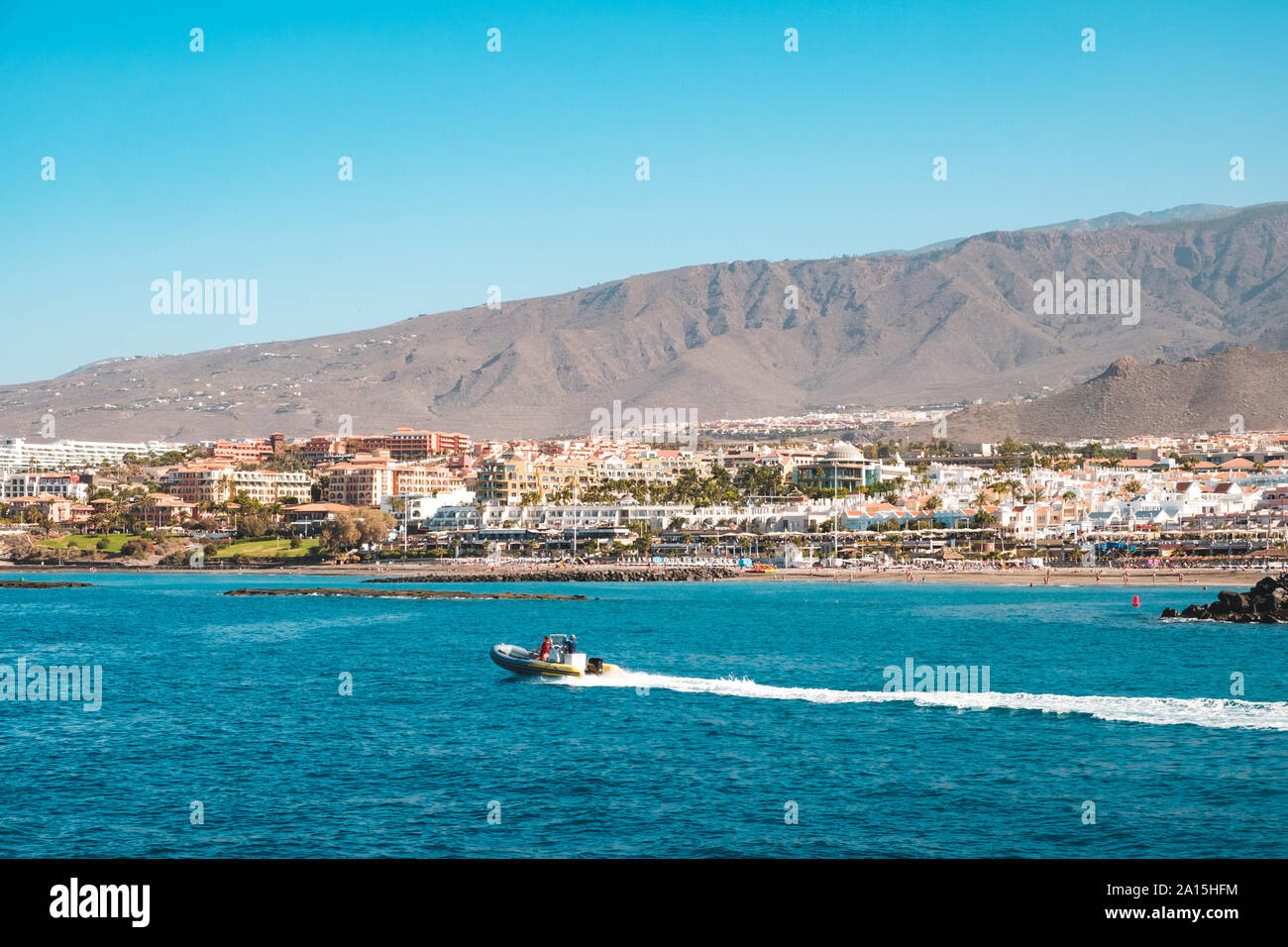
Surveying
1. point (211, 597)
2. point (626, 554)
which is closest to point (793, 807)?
point (211, 597)

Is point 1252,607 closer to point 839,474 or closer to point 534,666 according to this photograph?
Result: point 534,666

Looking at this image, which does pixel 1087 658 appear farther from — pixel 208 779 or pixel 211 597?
pixel 211 597

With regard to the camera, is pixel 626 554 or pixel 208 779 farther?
pixel 626 554

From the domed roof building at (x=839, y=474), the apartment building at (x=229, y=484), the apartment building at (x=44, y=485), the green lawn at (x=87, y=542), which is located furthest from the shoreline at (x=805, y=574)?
the apartment building at (x=44, y=485)

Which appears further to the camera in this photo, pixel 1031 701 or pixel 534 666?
pixel 534 666

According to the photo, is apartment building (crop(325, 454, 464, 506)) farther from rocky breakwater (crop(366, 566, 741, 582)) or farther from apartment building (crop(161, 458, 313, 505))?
rocky breakwater (crop(366, 566, 741, 582))

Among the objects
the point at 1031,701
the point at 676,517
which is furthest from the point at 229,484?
the point at 1031,701
